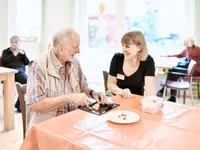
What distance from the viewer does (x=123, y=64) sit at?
2.30 m

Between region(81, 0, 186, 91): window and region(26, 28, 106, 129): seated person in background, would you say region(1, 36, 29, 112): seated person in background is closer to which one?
region(81, 0, 186, 91): window

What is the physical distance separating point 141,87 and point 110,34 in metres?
2.86

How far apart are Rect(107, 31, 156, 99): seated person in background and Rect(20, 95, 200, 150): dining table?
760 mm

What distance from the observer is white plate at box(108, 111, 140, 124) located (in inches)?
52.1

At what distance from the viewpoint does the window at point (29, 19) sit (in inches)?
195

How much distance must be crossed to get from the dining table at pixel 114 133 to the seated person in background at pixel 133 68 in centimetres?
76

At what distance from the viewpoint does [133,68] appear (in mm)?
2248

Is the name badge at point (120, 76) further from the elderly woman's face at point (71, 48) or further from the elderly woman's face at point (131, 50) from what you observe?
the elderly woman's face at point (71, 48)

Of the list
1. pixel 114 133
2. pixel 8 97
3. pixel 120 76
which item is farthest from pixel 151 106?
pixel 8 97

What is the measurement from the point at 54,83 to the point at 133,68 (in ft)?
2.87

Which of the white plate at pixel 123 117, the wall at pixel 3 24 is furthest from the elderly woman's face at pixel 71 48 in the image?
the wall at pixel 3 24

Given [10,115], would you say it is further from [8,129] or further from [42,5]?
[42,5]

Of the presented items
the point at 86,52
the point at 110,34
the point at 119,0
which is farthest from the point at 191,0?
the point at 86,52

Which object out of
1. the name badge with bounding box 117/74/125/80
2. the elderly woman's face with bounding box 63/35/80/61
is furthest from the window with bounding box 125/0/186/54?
the elderly woman's face with bounding box 63/35/80/61
